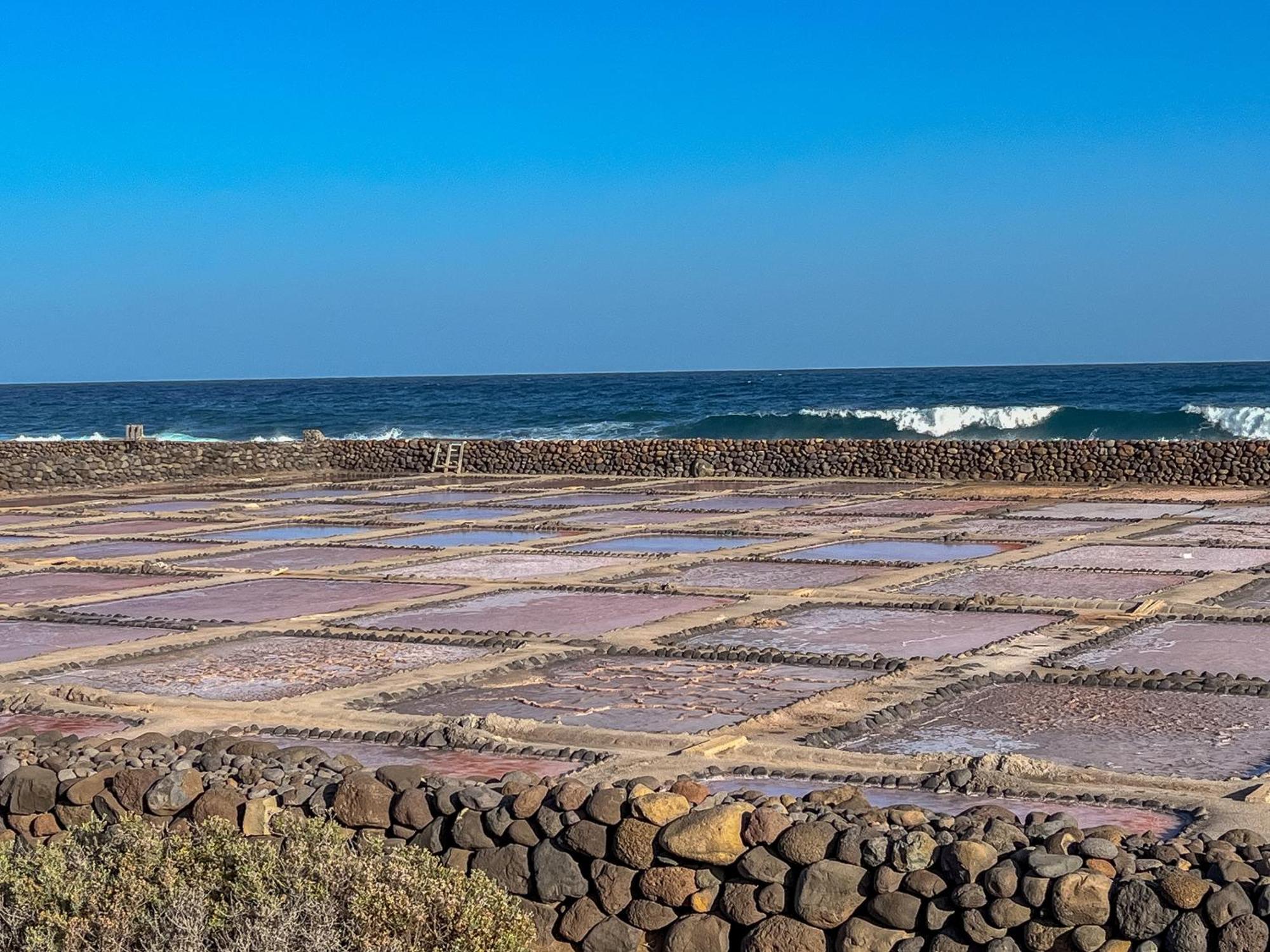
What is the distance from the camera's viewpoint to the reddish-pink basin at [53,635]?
10273 millimetres

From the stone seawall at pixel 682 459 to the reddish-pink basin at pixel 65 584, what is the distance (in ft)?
45.0

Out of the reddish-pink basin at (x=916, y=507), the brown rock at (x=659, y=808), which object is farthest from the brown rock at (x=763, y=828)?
the reddish-pink basin at (x=916, y=507)

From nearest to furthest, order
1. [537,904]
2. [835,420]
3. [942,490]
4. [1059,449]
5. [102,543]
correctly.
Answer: [537,904] → [102,543] → [942,490] → [1059,449] → [835,420]

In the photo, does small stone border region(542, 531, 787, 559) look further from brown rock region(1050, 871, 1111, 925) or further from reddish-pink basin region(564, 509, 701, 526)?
brown rock region(1050, 871, 1111, 925)

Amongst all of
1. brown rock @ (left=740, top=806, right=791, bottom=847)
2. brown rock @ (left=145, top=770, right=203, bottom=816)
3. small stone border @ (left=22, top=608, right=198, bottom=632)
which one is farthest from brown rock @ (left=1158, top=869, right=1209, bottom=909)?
small stone border @ (left=22, top=608, right=198, bottom=632)

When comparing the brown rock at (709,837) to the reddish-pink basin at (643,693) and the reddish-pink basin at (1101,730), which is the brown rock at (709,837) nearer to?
the reddish-pink basin at (1101,730)

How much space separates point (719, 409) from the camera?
235ft

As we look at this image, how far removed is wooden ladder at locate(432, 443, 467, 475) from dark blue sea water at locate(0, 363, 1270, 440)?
2112 centimetres

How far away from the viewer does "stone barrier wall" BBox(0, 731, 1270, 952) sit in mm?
4430

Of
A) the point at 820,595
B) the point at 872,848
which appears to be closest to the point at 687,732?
the point at 872,848

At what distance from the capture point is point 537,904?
525cm

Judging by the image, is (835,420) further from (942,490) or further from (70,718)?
(70,718)

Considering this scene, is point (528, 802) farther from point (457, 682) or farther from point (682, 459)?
point (682, 459)

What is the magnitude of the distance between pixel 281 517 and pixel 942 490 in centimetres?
901
